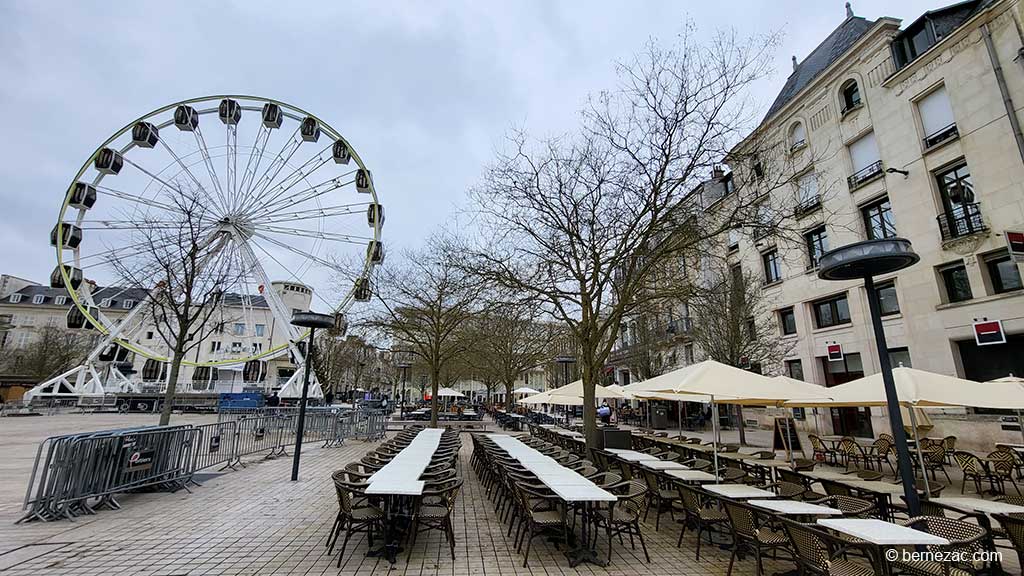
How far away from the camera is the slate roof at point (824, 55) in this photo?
815 inches

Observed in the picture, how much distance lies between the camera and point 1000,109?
1434 centimetres

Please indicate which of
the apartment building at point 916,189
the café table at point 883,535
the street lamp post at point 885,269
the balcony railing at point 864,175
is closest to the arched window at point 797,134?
the apartment building at point 916,189

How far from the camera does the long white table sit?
485 cm

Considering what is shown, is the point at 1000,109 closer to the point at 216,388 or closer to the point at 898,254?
the point at 898,254

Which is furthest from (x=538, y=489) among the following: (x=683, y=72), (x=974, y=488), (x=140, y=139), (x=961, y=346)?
(x=140, y=139)

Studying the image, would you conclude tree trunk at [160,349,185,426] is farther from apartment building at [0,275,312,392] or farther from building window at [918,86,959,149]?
apartment building at [0,275,312,392]

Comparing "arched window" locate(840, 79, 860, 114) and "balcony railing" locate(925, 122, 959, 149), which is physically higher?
"arched window" locate(840, 79, 860, 114)

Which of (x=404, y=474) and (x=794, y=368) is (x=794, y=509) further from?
(x=794, y=368)

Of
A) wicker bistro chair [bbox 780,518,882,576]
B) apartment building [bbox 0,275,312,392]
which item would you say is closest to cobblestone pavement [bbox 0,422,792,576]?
wicker bistro chair [bbox 780,518,882,576]

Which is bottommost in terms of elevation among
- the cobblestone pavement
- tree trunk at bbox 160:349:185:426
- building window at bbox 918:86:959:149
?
the cobblestone pavement

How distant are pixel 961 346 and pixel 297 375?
117 ft

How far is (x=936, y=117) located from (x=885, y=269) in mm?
17449

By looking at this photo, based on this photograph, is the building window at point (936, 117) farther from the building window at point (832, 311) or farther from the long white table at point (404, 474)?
the long white table at point (404, 474)

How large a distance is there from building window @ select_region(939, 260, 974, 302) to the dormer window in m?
8.19
